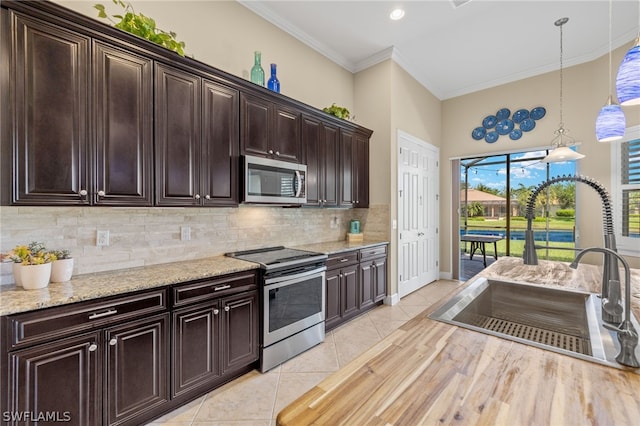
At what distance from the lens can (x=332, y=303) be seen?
3.08 meters

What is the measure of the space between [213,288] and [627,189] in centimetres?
499

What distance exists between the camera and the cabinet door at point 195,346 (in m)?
1.85

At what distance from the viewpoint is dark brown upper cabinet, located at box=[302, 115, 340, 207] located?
316cm

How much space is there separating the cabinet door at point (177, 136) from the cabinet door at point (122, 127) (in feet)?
0.20

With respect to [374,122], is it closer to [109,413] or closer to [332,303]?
[332,303]

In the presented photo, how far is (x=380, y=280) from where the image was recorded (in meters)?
3.79

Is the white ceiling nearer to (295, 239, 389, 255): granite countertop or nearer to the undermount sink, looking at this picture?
(295, 239, 389, 255): granite countertop

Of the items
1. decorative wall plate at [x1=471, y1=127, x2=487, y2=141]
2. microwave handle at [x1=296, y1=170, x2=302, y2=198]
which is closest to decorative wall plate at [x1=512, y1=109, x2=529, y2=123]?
decorative wall plate at [x1=471, y1=127, x2=487, y2=141]

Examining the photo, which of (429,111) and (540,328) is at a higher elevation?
(429,111)

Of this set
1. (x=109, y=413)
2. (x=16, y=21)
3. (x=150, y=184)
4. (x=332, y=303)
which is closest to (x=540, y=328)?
(x=332, y=303)

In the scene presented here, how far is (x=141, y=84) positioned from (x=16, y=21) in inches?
23.5

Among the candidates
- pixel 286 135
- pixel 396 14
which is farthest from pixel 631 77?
pixel 286 135

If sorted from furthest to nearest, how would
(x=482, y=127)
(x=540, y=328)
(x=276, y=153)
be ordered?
(x=482, y=127) → (x=276, y=153) → (x=540, y=328)

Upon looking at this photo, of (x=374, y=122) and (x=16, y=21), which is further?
(x=374, y=122)
